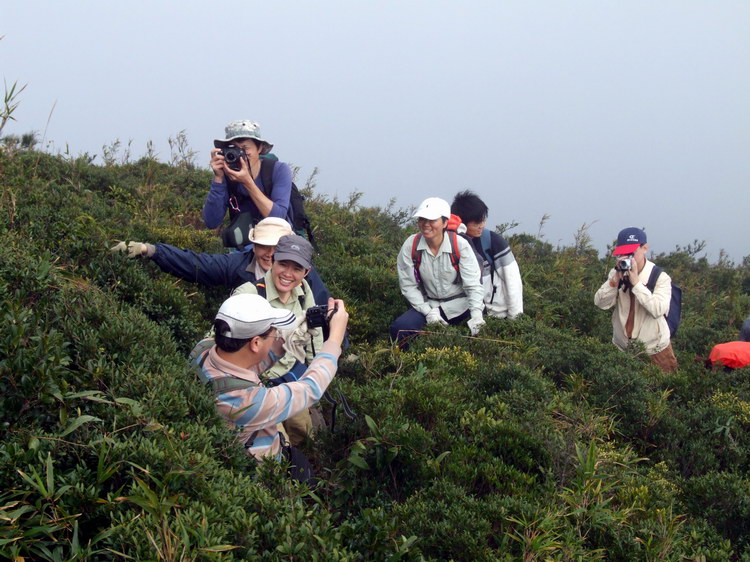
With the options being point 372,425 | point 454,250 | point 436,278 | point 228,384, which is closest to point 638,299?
point 454,250

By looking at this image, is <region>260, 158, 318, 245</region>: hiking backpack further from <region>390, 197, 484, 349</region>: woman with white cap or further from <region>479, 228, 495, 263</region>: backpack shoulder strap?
<region>479, 228, 495, 263</region>: backpack shoulder strap

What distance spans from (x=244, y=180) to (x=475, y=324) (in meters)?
2.63

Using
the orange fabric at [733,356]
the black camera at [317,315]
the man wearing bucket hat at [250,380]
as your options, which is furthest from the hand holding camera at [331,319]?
the orange fabric at [733,356]

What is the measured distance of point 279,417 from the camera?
3572 millimetres

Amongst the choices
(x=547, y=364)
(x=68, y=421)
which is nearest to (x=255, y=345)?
(x=68, y=421)

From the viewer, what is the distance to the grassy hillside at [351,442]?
2635 millimetres

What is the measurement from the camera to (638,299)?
6.78m

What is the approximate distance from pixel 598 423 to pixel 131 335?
316 centimetres

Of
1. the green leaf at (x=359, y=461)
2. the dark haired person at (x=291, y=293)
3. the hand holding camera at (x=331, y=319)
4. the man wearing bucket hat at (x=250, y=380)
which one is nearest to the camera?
Answer: the man wearing bucket hat at (x=250, y=380)

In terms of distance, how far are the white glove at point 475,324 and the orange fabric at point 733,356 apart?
2.55m

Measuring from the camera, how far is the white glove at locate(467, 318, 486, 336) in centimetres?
651

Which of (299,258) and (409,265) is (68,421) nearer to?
(299,258)

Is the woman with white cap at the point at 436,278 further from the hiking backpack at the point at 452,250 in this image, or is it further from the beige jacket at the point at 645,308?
the beige jacket at the point at 645,308

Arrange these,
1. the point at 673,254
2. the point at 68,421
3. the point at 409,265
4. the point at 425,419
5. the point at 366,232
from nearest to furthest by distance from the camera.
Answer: the point at 68,421
the point at 425,419
the point at 409,265
the point at 366,232
the point at 673,254
